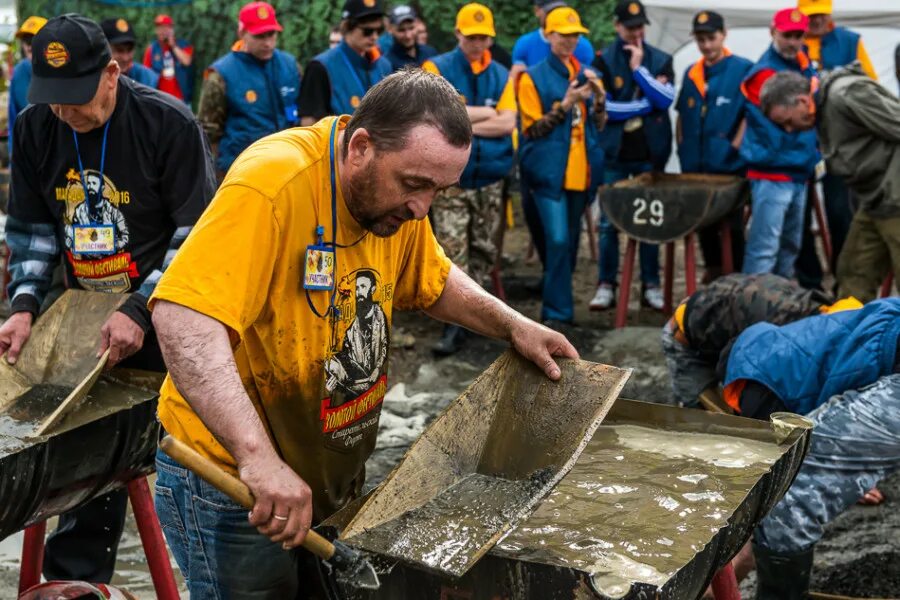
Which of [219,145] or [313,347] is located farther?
[219,145]

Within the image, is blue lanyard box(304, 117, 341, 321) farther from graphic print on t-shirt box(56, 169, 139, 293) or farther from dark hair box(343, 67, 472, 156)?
graphic print on t-shirt box(56, 169, 139, 293)

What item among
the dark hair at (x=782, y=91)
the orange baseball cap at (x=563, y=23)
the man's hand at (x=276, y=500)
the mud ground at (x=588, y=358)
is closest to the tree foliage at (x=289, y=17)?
the mud ground at (x=588, y=358)

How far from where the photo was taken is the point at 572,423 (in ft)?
9.22

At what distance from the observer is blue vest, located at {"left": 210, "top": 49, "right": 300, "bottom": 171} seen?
7309 mm

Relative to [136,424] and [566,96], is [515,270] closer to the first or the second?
[566,96]

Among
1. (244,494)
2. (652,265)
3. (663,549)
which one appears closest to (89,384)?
(244,494)

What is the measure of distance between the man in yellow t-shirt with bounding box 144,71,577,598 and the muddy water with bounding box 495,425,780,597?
1.68ft

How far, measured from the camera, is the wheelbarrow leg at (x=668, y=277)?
23.6ft

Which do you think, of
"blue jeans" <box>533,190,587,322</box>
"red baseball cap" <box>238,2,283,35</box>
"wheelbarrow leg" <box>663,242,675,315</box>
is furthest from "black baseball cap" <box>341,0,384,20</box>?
"wheelbarrow leg" <box>663,242,675,315</box>

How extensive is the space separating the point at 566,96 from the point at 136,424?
174 inches

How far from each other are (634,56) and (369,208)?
5445 mm

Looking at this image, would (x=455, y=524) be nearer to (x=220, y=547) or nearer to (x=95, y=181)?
(x=220, y=547)

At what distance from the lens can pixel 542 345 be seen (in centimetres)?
285

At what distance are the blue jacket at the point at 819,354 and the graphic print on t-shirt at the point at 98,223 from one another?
1.99 metres
